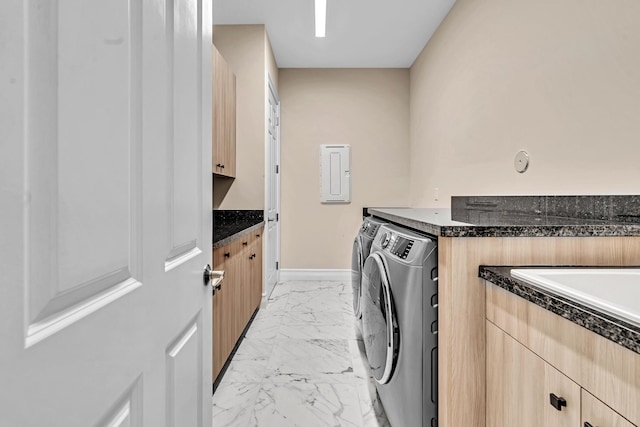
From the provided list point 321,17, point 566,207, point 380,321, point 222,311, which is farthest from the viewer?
point 321,17

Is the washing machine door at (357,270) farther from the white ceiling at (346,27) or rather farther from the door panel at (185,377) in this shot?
the white ceiling at (346,27)

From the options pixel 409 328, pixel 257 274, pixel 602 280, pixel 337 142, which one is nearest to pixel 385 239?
pixel 409 328

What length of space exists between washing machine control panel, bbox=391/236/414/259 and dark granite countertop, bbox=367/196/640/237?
0.07 metres

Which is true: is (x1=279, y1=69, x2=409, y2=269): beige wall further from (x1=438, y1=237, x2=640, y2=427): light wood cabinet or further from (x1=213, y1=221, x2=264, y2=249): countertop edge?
(x1=438, y1=237, x2=640, y2=427): light wood cabinet

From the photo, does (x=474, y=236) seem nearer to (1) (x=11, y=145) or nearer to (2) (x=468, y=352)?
(2) (x=468, y=352)

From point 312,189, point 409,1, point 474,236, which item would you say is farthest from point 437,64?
point 474,236

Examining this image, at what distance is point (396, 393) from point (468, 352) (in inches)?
14.8

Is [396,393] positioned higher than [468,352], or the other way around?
[468,352]

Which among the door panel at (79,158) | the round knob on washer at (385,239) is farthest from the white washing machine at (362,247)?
the door panel at (79,158)

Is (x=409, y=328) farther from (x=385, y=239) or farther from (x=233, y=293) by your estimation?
(x=233, y=293)

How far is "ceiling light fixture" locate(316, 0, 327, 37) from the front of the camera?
3029 mm

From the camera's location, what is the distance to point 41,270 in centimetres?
37

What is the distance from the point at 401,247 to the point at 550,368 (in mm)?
641

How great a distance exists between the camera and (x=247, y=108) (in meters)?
3.32
